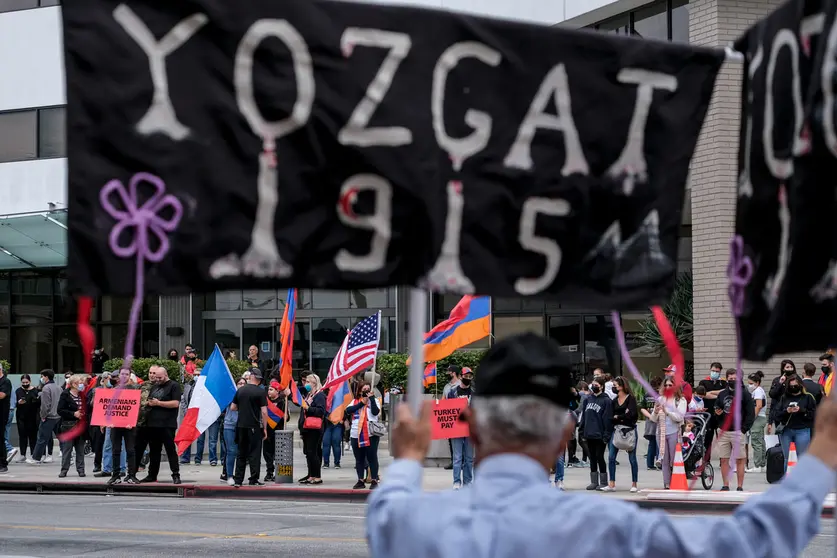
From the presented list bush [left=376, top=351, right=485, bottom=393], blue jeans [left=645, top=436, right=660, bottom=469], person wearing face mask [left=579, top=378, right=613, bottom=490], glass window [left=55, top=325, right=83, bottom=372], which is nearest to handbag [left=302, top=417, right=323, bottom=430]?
person wearing face mask [left=579, top=378, right=613, bottom=490]

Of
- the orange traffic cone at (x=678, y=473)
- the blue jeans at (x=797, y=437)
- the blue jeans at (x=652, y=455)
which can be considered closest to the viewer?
the blue jeans at (x=797, y=437)

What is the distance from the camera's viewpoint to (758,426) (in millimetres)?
21219

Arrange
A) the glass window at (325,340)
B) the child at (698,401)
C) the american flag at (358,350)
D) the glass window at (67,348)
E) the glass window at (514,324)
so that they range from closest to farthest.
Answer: the child at (698,401)
the american flag at (358,350)
the glass window at (514,324)
the glass window at (325,340)
the glass window at (67,348)

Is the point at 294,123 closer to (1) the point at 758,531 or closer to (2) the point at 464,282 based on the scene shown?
(2) the point at 464,282

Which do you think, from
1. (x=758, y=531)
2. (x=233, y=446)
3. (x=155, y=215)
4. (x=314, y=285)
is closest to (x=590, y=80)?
(x=314, y=285)

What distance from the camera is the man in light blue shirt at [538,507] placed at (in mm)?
2588

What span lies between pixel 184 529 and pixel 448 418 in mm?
5312

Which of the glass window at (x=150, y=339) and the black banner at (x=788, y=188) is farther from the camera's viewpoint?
the glass window at (x=150, y=339)

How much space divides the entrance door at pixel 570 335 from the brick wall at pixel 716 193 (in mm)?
6903

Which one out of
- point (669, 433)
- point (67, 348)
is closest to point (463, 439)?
point (669, 433)

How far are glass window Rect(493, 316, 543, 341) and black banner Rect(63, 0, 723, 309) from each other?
2818cm

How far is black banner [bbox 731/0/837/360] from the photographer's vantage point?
367cm

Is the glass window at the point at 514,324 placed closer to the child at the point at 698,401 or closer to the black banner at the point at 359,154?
the child at the point at 698,401

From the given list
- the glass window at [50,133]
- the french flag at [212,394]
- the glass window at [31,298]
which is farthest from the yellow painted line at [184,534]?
the glass window at [31,298]
